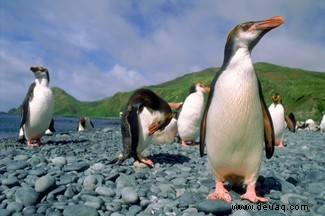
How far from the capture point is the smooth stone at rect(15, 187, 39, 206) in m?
3.45

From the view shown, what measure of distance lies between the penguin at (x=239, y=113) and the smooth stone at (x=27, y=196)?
1.93 m

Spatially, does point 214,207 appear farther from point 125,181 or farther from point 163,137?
point 163,137

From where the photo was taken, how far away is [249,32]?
378 cm

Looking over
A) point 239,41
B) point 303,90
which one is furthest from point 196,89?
point 303,90

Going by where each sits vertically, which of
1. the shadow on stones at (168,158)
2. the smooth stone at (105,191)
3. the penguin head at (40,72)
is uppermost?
the penguin head at (40,72)

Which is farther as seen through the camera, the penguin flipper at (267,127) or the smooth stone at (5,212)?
the penguin flipper at (267,127)

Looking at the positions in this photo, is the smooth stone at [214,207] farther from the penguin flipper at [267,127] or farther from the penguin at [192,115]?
the penguin at [192,115]

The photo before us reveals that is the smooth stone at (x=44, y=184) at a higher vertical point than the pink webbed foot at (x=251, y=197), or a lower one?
higher

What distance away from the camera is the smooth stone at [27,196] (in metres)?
3.45

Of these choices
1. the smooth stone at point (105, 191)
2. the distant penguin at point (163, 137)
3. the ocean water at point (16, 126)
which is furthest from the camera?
the ocean water at point (16, 126)

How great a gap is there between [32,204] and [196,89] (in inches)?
270

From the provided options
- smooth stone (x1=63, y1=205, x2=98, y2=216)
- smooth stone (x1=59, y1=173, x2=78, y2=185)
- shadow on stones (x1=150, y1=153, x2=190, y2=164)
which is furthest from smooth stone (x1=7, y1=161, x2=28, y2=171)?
shadow on stones (x1=150, y1=153, x2=190, y2=164)

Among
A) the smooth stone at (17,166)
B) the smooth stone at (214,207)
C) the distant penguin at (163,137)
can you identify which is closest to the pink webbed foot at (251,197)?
the smooth stone at (214,207)

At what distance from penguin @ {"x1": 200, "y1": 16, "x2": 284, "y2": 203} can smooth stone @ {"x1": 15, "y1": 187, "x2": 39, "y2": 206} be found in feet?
6.33
